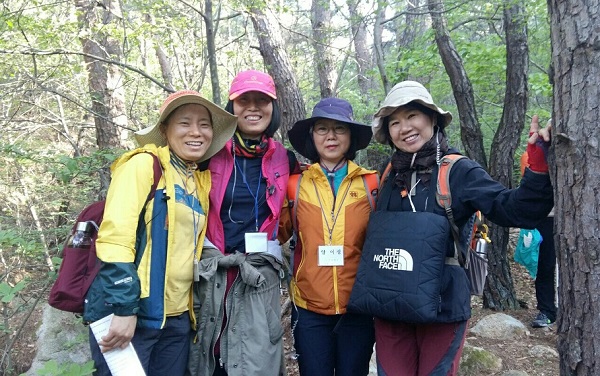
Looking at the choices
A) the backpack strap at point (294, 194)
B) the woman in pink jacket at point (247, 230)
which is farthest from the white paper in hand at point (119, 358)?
the backpack strap at point (294, 194)

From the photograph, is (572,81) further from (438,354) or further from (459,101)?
(459,101)

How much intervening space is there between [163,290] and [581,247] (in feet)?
7.10

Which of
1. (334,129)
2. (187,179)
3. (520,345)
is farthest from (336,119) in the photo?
(520,345)

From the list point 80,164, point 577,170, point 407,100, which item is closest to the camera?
point 577,170

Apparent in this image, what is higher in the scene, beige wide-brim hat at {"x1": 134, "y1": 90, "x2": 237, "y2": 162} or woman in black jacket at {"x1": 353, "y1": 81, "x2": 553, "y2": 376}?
beige wide-brim hat at {"x1": 134, "y1": 90, "x2": 237, "y2": 162}

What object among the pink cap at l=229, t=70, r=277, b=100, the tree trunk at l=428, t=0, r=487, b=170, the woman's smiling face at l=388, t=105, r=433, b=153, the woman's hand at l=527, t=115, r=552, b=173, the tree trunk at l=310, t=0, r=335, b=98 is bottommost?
the woman's hand at l=527, t=115, r=552, b=173

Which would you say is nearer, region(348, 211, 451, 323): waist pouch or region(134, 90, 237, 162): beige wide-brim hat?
region(348, 211, 451, 323): waist pouch

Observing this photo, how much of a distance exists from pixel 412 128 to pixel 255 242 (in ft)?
4.11

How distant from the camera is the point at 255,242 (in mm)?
2873

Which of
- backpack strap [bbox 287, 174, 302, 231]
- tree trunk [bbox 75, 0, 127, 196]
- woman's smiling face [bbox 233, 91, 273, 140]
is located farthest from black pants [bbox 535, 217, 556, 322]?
tree trunk [bbox 75, 0, 127, 196]

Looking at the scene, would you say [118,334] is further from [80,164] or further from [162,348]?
[80,164]

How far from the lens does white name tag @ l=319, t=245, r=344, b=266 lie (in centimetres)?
295

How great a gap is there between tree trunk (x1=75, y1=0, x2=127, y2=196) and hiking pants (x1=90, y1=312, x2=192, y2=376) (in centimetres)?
457

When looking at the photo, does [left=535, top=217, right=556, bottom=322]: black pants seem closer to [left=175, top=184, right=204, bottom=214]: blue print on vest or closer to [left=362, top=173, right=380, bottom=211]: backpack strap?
[left=362, top=173, right=380, bottom=211]: backpack strap
